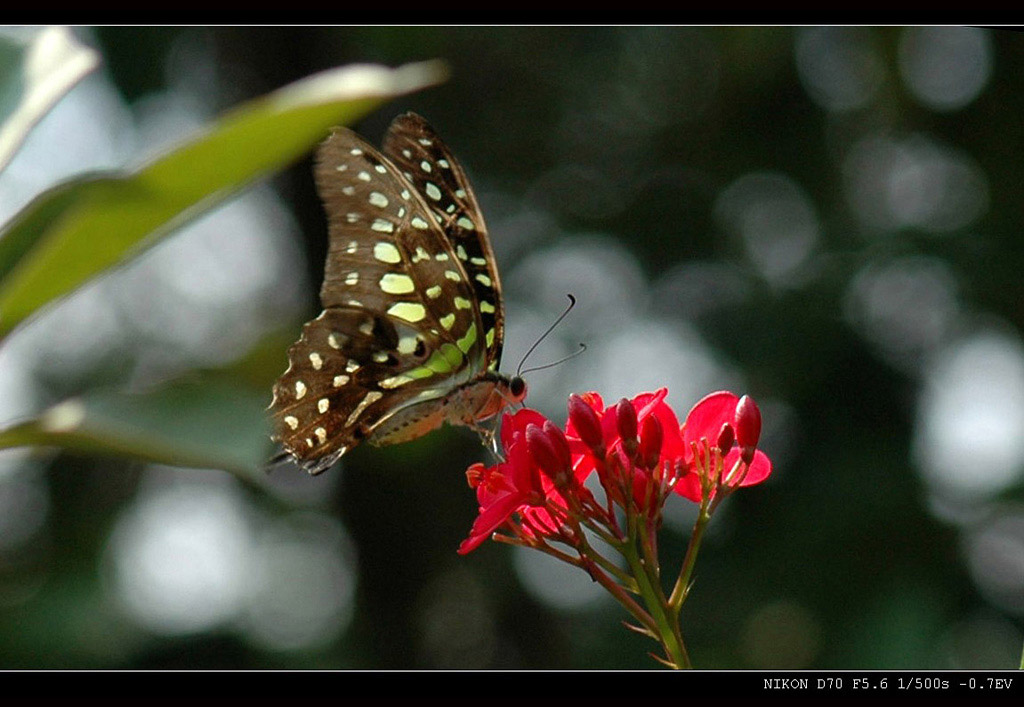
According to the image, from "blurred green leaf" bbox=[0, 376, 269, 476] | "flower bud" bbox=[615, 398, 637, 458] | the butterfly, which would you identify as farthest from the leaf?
the butterfly

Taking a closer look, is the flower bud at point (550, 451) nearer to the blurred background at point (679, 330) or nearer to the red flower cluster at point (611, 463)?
the red flower cluster at point (611, 463)

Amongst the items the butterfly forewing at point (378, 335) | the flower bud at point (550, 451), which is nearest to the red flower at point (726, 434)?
the flower bud at point (550, 451)

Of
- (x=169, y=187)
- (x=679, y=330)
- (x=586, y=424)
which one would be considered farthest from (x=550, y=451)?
(x=679, y=330)

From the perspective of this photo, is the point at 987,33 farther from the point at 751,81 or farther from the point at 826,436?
the point at 826,436

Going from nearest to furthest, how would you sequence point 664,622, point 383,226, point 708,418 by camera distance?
point 664,622 → point 708,418 → point 383,226

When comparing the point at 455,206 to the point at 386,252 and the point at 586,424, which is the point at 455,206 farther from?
the point at 586,424

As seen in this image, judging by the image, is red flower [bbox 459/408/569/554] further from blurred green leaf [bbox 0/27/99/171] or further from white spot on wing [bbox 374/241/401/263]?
blurred green leaf [bbox 0/27/99/171]

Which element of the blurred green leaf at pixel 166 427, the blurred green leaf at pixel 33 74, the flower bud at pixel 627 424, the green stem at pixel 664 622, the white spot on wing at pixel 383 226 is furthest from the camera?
the white spot on wing at pixel 383 226
